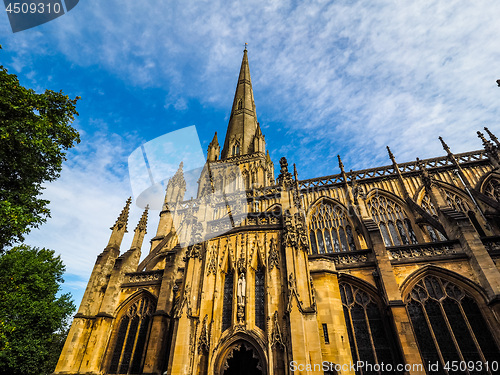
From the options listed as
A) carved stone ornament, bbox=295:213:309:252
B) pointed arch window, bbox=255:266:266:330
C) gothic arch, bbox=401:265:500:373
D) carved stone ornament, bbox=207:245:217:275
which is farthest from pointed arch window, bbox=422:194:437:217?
carved stone ornament, bbox=207:245:217:275

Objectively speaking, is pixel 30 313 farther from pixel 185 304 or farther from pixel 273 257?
pixel 273 257

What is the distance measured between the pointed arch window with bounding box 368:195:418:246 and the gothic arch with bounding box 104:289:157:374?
15.0m

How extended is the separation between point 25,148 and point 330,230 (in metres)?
16.8

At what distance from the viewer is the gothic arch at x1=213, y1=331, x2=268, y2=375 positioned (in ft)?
30.2

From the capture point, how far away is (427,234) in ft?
52.4

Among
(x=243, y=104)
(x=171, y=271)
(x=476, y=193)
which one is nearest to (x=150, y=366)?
(x=171, y=271)

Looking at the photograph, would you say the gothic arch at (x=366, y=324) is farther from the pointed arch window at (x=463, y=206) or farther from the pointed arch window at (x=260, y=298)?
the pointed arch window at (x=463, y=206)

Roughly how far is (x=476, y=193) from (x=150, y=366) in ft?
67.6

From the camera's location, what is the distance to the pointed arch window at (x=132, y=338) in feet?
42.5

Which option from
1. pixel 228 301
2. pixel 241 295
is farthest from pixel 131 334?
pixel 241 295

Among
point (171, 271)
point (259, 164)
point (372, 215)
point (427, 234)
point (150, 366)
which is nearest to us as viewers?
point (150, 366)

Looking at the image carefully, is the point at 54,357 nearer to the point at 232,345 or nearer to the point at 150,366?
the point at 150,366

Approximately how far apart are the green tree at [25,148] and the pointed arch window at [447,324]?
15821mm

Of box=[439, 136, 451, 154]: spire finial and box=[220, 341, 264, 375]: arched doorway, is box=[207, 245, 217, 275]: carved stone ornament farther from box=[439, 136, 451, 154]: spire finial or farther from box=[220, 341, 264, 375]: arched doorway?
→ box=[439, 136, 451, 154]: spire finial
